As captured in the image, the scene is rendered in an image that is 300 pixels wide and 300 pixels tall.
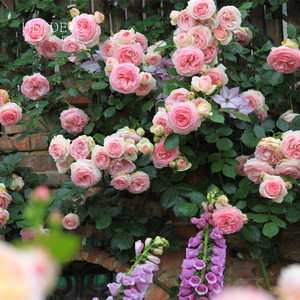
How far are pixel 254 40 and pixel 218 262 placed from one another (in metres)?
1.35

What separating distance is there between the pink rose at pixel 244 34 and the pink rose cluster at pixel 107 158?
28.8 inches

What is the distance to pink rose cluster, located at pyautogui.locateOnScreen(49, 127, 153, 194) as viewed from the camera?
134 centimetres

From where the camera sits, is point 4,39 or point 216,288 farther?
point 4,39

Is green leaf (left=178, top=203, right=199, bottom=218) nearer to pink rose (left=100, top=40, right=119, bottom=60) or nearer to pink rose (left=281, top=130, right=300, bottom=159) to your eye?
pink rose (left=281, top=130, right=300, bottom=159)

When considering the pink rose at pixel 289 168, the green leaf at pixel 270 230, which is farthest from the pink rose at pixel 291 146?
the green leaf at pixel 270 230

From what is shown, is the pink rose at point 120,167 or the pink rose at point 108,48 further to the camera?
the pink rose at point 108,48

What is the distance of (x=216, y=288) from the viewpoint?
783 mm

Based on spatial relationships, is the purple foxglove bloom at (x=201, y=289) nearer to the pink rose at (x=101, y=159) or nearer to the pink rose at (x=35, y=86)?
the pink rose at (x=101, y=159)

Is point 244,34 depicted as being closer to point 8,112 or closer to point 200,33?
point 200,33

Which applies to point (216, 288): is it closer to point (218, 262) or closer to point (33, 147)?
point (218, 262)

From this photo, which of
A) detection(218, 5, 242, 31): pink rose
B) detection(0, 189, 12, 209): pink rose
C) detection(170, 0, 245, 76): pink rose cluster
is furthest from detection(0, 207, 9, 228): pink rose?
detection(218, 5, 242, 31): pink rose

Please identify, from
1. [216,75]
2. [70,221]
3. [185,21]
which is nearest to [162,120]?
[216,75]

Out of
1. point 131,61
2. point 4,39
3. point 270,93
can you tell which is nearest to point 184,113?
point 131,61

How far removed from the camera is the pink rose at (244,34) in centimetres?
182
